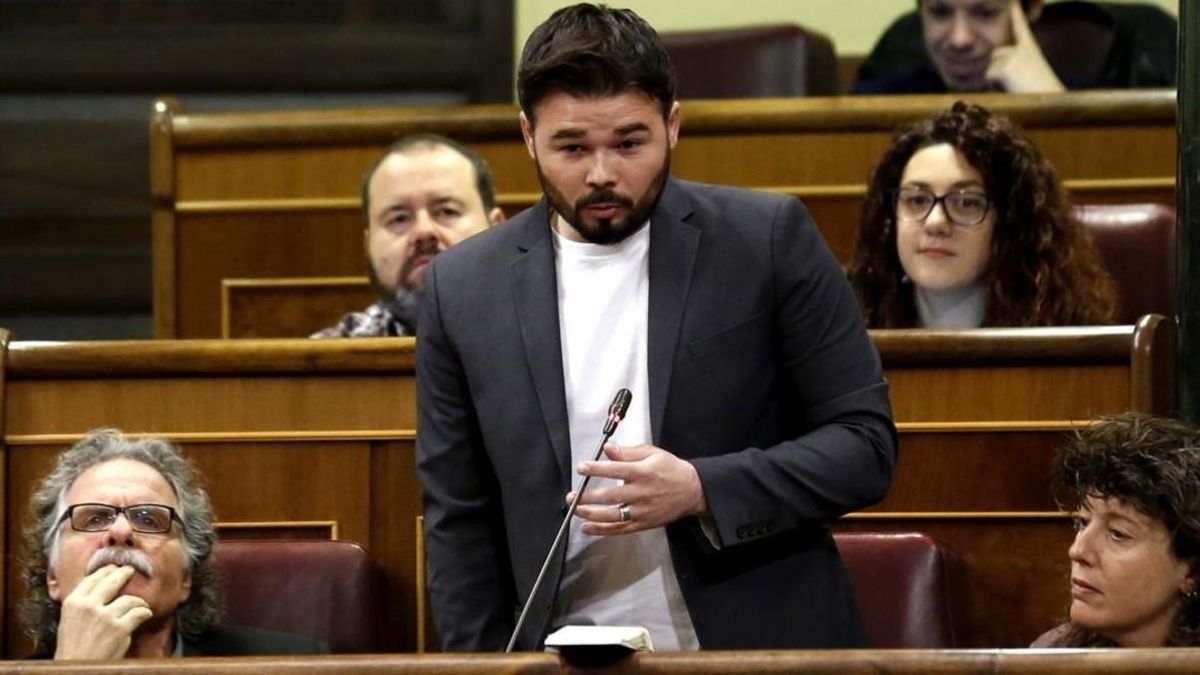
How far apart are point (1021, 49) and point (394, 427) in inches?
41.1

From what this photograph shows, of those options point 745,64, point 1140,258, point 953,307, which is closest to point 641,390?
point 953,307

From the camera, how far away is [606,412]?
1.22 m

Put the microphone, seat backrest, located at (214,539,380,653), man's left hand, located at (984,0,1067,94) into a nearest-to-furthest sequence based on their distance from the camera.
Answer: the microphone, seat backrest, located at (214,539,380,653), man's left hand, located at (984,0,1067,94)

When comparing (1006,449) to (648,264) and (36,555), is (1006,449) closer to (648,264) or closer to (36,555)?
(648,264)

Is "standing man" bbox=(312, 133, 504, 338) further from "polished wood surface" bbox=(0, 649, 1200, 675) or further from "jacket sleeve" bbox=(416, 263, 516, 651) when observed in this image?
"polished wood surface" bbox=(0, 649, 1200, 675)

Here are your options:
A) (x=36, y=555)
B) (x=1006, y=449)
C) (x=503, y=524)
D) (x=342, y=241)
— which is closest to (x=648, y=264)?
(x=503, y=524)

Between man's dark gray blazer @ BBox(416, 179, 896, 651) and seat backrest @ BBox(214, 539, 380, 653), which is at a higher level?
man's dark gray blazer @ BBox(416, 179, 896, 651)

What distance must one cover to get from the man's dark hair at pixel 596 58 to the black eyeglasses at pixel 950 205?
0.67m

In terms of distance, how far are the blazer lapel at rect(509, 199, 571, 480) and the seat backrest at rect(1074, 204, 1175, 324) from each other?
929 mm

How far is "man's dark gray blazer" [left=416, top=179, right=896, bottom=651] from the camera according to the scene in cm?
119

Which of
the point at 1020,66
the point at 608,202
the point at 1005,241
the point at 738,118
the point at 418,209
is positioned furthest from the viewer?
the point at 1020,66

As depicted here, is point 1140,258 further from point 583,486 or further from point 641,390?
point 583,486

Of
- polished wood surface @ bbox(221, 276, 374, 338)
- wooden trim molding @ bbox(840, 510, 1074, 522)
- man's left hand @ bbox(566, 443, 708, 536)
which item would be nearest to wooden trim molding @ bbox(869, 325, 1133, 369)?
wooden trim molding @ bbox(840, 510, 1074, 522)

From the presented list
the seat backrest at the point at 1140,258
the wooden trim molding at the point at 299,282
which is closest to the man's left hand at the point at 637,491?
the seat backrest at the point at 1140,258
